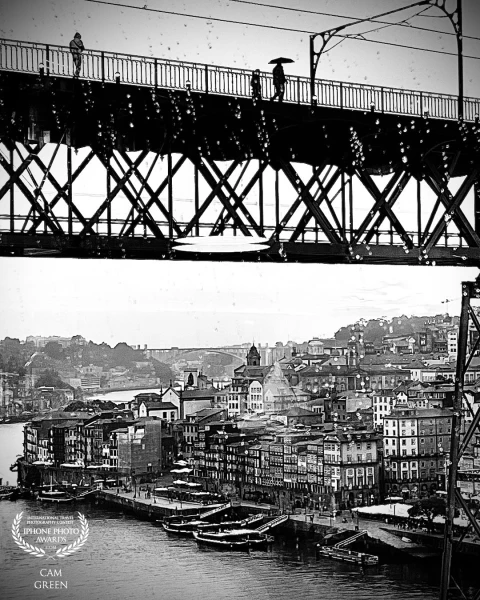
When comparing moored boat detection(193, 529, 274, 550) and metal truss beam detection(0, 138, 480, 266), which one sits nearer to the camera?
metal truss beam detection(0, 138, 480, 266)

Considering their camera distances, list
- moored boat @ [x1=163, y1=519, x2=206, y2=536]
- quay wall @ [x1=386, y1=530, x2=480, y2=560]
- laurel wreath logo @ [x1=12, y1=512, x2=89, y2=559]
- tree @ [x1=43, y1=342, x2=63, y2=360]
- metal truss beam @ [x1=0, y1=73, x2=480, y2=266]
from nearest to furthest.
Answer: metal truss beam @ [x1=0, y1=73, x2=480, y2=266] → laurel wreath logo @ [x1=12, y1=512, x2=89, y2=559] → tree @ [x1=43, y1=342, x2=63, y2=360] → moored boat @ [x1=163, y1=519, x2=206, y2=536] → quay wall @ [x1=386, y1=530, x2=480, y2=560]

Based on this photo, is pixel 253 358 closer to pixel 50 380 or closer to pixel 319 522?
pixel 319 522

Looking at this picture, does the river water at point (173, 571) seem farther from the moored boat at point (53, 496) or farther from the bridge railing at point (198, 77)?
the bridge railing at point (198, 77)

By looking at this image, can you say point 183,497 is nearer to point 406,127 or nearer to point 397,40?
point 406,127

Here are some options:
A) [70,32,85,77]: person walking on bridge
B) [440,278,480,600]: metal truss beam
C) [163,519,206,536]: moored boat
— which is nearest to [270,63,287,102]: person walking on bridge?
[70,32,85,77]: person walking on bridge

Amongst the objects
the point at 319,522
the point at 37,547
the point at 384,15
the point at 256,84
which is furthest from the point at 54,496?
the point at 384,15

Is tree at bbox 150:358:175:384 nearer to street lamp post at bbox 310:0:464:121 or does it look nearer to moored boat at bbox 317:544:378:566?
moored boat at bbox 317:544:378:566
